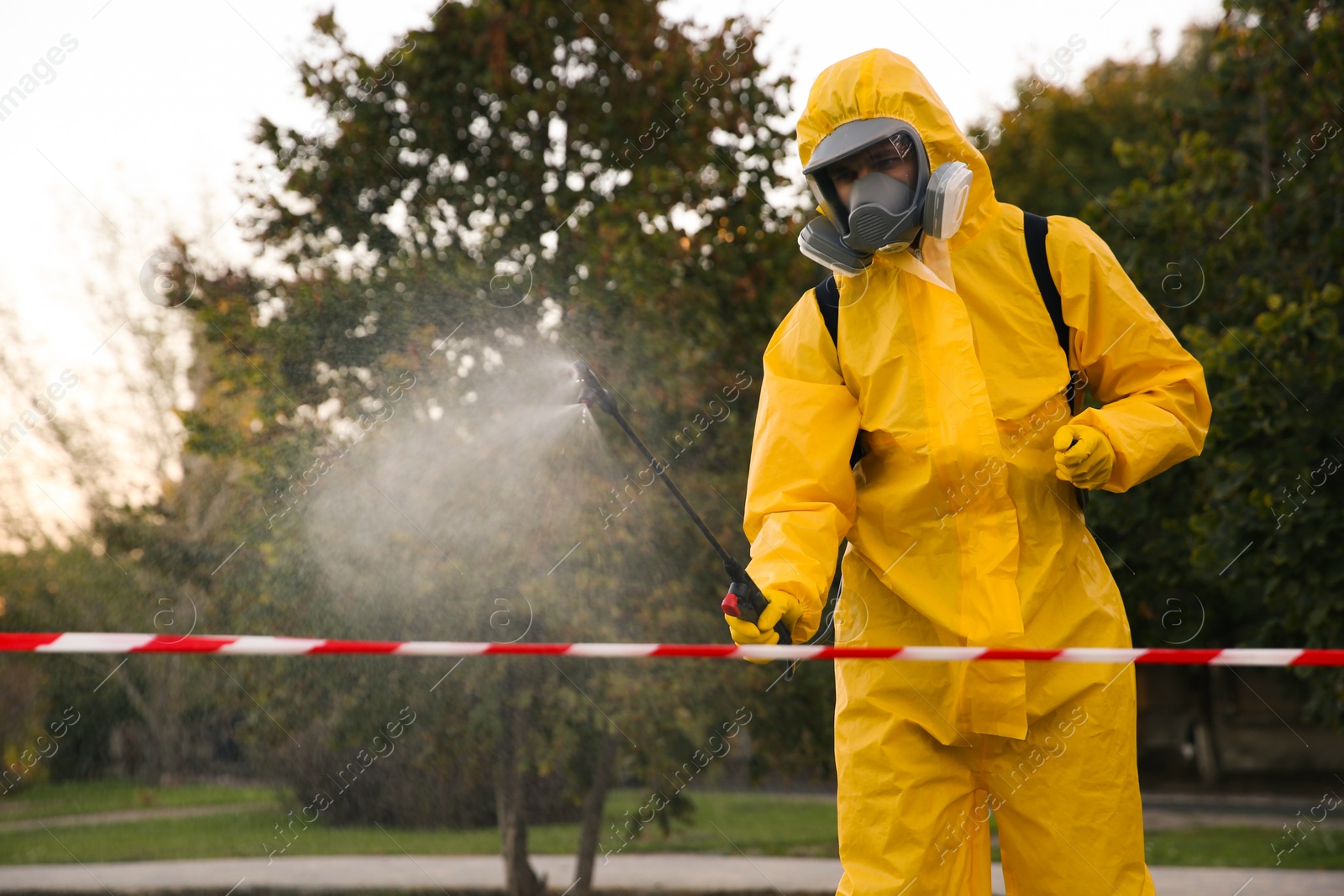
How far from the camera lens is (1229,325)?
20.2ft

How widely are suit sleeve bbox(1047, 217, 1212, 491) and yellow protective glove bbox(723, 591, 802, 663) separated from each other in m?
0.68

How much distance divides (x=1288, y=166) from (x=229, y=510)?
5.66 metres

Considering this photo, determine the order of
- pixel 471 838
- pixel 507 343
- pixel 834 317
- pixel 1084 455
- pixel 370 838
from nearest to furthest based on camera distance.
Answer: pixel 1084 455
pixel 834 317
pixel 507 343
pixel 471 838
pixel 370 838

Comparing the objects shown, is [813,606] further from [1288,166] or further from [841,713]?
[1288,166]

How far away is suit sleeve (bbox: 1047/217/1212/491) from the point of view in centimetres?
249

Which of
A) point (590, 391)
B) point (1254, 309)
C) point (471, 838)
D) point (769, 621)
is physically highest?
point (590, 391)

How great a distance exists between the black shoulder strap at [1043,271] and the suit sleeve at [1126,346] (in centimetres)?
1

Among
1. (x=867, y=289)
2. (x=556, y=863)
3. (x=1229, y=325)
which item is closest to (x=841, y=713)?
(x=867, y=289)

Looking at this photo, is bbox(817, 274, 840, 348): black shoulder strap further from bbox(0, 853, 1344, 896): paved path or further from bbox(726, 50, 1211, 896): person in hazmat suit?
bbox(0, 853, 1344, 896): paved path

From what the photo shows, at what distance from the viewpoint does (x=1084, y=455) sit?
7.68 feet

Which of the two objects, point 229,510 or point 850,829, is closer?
point 850,829

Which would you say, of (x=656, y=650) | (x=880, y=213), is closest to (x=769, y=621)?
(x=656, y=650)

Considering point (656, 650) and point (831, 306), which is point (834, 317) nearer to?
point (831, 306)

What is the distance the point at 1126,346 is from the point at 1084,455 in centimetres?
33
